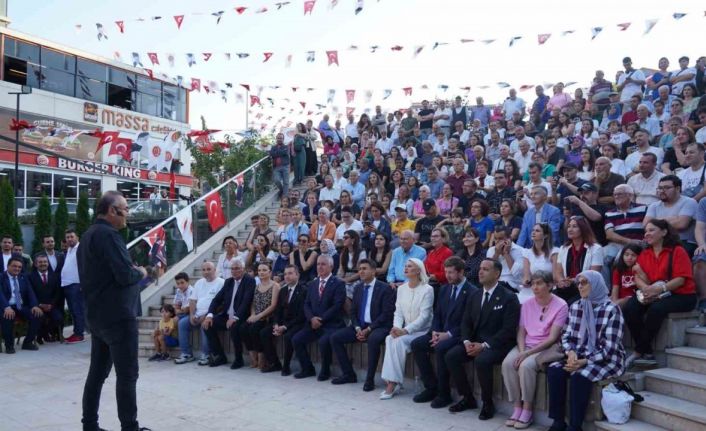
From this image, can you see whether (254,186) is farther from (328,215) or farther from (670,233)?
(670,233)

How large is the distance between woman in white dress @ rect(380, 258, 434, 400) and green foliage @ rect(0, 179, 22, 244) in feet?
36.0

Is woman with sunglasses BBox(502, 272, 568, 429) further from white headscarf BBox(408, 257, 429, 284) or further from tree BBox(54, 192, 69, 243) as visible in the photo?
tree BBox(54, 192, 69, 243)

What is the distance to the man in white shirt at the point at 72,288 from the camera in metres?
10.7

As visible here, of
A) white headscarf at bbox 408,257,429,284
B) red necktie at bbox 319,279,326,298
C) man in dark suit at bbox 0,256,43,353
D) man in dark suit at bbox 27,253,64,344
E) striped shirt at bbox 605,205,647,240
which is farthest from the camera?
man in dark suit at bbox 27,253,64,344

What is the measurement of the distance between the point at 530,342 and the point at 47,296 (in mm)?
8215

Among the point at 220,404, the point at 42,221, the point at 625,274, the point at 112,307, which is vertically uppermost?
the point at 42,221

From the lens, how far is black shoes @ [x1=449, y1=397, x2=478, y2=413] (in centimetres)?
613

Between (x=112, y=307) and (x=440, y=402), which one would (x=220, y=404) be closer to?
(x=440, y=402)

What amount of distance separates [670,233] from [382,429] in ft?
10.6

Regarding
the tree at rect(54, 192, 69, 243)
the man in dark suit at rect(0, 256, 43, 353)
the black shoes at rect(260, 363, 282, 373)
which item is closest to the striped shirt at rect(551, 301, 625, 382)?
the black shoes at rect(260, 363, 282, 373)

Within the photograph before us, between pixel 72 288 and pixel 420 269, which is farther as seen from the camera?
pixel 72 288

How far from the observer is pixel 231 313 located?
29.2ft

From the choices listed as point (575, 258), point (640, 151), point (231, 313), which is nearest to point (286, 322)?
point (231, 313)

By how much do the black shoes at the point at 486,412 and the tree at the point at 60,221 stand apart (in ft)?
45.7
